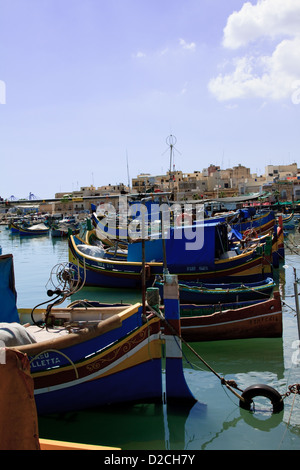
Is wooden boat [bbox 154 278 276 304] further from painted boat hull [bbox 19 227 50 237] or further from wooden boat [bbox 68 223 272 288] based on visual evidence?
painted boat hull [bbox 19 227 50 237]

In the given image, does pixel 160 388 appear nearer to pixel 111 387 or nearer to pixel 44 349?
pixel 111 387

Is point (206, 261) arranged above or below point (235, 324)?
above

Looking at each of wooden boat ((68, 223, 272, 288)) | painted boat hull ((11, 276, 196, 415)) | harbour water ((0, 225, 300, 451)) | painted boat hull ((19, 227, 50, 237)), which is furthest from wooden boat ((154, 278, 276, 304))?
painted boat hull ((19, 227, 50, 237))

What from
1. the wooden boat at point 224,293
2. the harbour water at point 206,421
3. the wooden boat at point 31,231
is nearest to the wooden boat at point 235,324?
the harbour water at point 206,421

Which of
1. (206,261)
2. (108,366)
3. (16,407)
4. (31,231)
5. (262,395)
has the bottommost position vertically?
(262,395)

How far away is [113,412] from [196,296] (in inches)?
280

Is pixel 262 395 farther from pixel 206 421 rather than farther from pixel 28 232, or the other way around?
pixel 28 232

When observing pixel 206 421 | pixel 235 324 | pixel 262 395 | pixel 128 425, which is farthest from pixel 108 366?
pixel 235 324

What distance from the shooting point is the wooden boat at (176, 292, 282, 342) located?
12.6m
